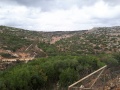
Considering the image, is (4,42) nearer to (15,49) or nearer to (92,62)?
(15,49)

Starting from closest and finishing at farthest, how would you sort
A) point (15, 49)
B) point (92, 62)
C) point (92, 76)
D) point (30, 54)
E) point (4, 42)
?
point (92, 76) → point (92, 62) → point (30, 54) → point (15, 49) → point (4, 42)

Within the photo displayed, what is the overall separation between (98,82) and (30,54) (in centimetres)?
5788

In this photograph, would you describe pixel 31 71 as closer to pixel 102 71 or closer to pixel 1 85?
pixel 1 85

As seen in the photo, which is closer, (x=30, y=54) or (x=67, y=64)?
(x=67, y=64)

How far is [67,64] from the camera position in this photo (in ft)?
118

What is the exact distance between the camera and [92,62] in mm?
37562

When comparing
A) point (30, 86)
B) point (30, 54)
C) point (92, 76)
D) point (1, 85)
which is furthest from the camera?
point (30, 54)

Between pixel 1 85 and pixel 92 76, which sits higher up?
pixel 92 76

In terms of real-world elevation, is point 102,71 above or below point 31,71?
above

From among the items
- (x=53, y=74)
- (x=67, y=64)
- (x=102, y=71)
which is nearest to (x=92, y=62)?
(x=67, y=64)

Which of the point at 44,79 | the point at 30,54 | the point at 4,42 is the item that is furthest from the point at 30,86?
the point at 4,42

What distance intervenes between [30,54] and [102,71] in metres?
56.3

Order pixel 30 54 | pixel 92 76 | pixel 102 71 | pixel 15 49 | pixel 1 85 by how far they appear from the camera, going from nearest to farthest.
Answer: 1. pixel 92 76
2. pixel 102 71
3. pixel 1 85
4. pixel 30 54
5. pixel 15 49

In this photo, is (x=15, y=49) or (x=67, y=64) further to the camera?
(x=15, y=49)
